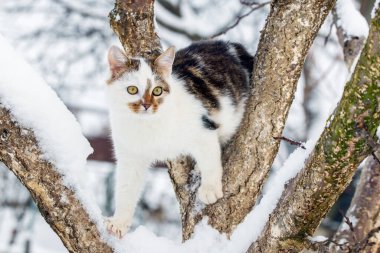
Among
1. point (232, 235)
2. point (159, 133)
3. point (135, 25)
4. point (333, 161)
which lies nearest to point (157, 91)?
point (159, 133)

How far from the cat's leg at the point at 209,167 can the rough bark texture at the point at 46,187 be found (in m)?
0.64

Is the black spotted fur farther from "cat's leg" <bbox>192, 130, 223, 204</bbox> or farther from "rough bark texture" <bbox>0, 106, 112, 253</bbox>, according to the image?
"rough bark texture" <bbox>0, 106, 112, 253</bbox>

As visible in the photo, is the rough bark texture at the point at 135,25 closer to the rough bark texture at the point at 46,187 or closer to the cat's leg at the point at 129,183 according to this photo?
the cat's leg at the point at 129,183

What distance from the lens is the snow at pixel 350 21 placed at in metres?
3.71

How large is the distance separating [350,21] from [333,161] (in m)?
2.01

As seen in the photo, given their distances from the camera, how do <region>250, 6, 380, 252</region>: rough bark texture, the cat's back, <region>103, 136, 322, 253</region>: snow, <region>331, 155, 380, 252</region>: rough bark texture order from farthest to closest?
<region>331, 155, 380, 252</region>: rough bark texture → the cat's back → <region>103, 136, 322, 253</region>: snow → <region>250, 6, 380, 252</region>: rough bark texture

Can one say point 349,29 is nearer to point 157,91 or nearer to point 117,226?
point 157,91

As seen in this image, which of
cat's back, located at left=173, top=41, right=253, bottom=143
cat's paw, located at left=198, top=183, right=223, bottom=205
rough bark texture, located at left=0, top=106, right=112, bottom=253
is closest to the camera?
rough bark texture, located at left=0, top=106, right=112, bottom=253

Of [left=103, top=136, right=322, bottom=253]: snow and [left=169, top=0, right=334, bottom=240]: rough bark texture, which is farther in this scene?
[left=169, top=0, right=334, bottom=240]: rough bark texture

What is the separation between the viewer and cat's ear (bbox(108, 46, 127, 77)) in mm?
2824

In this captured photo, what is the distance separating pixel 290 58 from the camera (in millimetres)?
2635

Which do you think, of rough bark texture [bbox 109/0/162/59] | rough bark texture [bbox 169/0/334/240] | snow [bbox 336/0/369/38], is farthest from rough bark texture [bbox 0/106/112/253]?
snow [bbox 336/0/369/38]

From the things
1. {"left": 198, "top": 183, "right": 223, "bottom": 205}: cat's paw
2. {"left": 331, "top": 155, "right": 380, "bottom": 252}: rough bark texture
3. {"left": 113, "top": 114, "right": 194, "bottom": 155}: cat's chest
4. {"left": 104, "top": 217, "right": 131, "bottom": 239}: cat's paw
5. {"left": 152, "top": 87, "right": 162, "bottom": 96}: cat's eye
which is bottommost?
{"left": 331, "top": 155, "right": 380, "bottom": 252}: rough bark texture

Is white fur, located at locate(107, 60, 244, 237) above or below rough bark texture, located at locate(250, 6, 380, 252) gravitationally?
below
